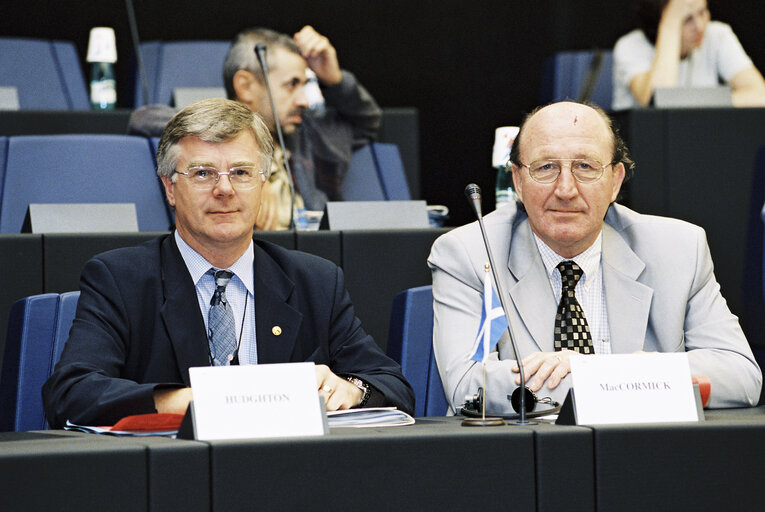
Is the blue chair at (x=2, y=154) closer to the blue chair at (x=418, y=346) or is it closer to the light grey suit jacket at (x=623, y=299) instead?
the blue chair at (x=418, y=346)

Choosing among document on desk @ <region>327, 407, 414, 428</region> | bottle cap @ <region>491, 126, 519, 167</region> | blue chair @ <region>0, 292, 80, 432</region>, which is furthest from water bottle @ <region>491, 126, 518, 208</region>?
document on desk @ <region>327, 407, 414, 428</region>

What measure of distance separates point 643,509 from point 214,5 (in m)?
4.99

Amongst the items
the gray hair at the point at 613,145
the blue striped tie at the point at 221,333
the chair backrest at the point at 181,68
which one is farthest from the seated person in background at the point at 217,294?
the chair backrest at the point at 181,68

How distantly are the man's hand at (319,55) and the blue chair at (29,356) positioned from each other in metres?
2.00

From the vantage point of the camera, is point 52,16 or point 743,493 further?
point 52,16

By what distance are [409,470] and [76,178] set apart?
2.43 meters

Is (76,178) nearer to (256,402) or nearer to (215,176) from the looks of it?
(215,176)

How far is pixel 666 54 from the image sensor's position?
4812mm

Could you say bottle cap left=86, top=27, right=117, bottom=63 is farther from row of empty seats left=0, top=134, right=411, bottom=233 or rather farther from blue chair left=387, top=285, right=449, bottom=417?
blue chair left=387, top=285, right=449, bottom=417

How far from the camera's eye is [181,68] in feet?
16.9

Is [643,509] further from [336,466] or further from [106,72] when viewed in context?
[106,72]

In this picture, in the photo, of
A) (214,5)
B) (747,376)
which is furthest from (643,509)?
(214,5)

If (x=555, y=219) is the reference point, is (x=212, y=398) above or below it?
below

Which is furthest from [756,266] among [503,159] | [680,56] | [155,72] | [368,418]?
[155,72]
